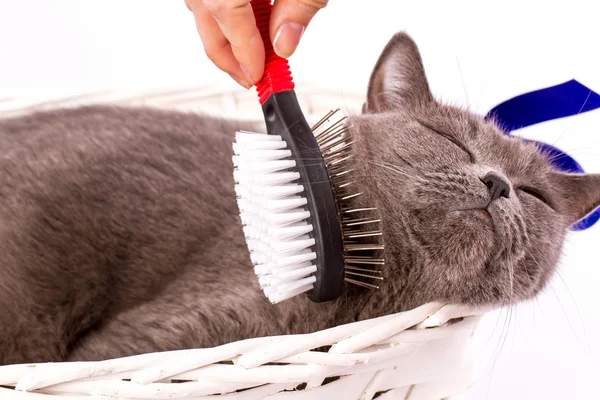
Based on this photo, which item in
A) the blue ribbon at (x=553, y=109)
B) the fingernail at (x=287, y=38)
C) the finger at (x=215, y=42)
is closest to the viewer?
the fingernail at (x=287, y=38)

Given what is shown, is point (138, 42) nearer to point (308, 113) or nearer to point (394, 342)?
point (308, 113)

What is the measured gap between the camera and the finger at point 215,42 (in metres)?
1.00

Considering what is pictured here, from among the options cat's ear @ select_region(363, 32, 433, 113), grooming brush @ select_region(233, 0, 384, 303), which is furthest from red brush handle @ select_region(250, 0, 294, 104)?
cat's ear @ select_region(363, 32, 433, 113)

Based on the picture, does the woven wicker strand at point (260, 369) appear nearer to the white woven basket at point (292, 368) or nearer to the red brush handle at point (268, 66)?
the white woven basket at point (292, 368)

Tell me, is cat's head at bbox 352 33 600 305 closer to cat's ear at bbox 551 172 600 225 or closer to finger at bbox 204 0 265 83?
cat's ear at bbox 551 172 600 225

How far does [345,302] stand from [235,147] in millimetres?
261

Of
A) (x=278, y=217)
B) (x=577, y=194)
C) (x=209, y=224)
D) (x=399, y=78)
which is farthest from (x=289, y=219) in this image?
(x=577, y=194)

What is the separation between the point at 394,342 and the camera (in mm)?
801

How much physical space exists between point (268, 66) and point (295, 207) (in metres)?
0.20

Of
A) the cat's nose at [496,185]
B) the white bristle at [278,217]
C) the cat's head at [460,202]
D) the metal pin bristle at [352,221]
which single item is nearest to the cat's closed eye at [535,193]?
the cat's head at [460,202]

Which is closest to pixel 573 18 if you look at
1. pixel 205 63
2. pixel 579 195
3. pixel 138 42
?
pixel 579 195

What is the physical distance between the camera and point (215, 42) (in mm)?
1022

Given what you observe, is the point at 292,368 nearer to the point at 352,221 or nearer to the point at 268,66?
the point at 352,221

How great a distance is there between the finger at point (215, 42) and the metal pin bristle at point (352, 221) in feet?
0.57
